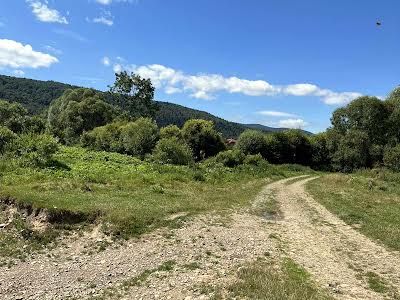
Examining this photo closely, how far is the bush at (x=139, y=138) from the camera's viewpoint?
63812 mm

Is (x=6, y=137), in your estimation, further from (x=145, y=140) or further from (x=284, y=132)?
(x=284, y=132)

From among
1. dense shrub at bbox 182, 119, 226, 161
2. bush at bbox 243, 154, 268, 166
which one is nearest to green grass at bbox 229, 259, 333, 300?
bush at bbox 243, 154, 268, 166

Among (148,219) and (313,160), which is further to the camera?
(313,160)

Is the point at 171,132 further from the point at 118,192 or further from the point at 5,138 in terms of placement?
the point at 118,192

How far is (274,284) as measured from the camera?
12406 mm

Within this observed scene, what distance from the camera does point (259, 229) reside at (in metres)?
20.8

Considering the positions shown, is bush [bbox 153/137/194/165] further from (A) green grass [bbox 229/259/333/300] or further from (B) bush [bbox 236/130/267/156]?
(A) green grass [bbox 229/259/333/300]

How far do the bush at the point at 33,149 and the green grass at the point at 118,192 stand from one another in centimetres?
131

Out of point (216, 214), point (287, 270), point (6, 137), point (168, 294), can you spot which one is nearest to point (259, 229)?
point (216, 214)

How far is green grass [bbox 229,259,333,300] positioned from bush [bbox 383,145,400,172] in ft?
210

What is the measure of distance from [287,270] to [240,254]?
7.95 ft

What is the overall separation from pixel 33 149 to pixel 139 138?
2332 cm

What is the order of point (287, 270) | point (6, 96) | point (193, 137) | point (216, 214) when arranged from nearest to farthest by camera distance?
1. point (287, 270)
2. point (216, 214)
3. point (193, 137)
4. point (6, 96)

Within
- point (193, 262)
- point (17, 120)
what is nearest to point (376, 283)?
point (193, 262)
